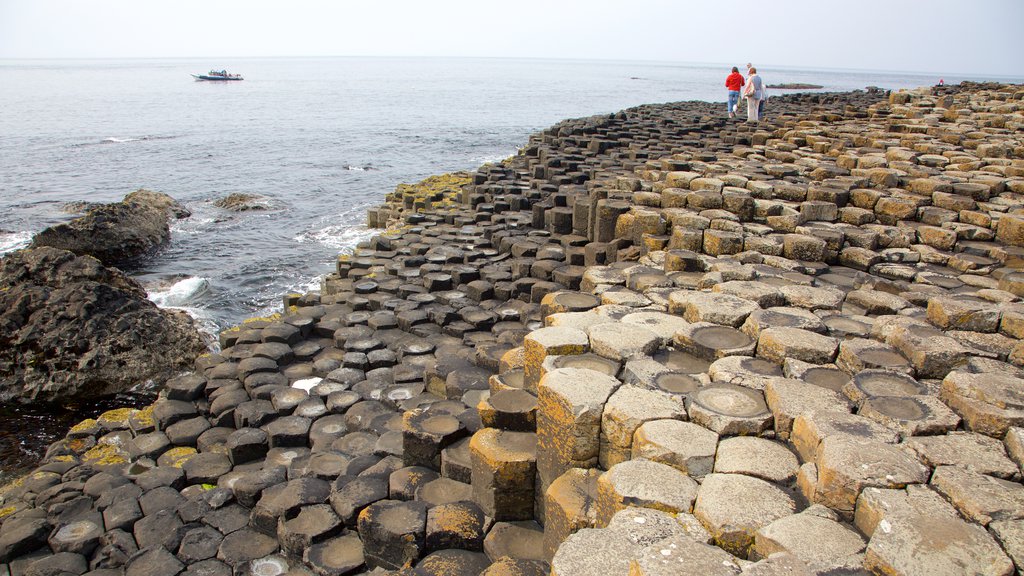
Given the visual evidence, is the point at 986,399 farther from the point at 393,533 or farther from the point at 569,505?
the point at 393,533

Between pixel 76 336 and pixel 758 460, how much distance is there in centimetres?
842

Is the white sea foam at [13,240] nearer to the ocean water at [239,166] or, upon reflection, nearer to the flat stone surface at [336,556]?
the ocean water at [239,166]

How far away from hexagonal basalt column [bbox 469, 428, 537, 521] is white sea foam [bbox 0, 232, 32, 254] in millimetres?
17309

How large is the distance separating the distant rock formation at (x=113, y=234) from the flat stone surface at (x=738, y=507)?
50.2 ft

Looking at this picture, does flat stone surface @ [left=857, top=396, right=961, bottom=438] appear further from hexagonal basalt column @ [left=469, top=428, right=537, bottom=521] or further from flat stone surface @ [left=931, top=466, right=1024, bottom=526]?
hexagonal basalt column @ [left=469, top=428, right=537, bottom=521]

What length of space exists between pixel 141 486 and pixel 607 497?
429 centimetres

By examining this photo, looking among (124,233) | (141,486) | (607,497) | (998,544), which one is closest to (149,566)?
(141,486)

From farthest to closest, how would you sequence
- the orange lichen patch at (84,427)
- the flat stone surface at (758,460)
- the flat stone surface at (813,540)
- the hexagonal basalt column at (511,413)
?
the orange lichen patch at (84,427), the hexagonal basalt column at (511,413), the flat stone surface at (758,460), the flat stone surface at (813,540)

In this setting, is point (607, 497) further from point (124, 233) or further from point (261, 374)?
point (124, 233)

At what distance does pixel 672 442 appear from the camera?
351cm

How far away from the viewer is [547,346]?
464cm

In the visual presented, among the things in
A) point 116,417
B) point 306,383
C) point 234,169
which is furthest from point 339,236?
point 234,169

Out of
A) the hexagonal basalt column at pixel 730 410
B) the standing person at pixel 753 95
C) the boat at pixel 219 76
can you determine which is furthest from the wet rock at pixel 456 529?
the boat at pixel 219 76

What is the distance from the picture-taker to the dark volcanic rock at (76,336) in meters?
7.95
